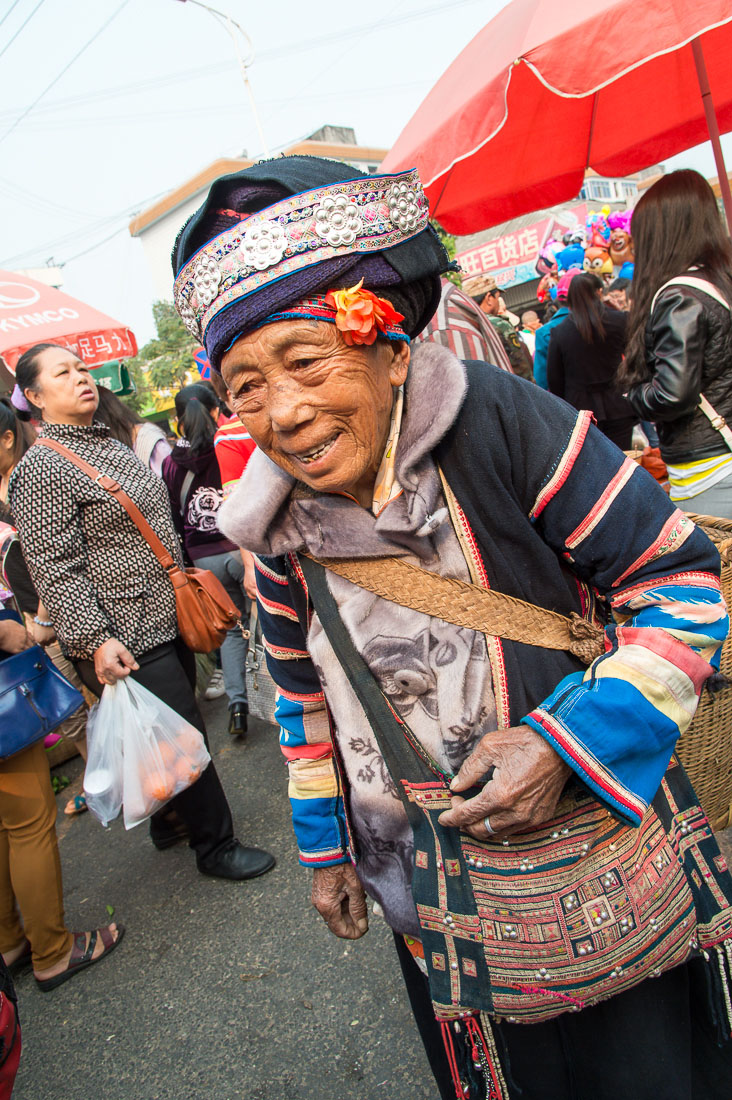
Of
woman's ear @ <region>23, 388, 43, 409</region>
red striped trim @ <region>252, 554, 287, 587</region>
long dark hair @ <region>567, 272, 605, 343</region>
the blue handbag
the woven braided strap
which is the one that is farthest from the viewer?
long dark hair @ <region>567, 272, 605, 343</region>

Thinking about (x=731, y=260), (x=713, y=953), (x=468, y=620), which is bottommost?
(x=713, y=953)

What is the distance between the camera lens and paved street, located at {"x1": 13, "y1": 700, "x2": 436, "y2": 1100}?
212 cm

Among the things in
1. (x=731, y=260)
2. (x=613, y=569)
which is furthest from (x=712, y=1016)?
(x=731, y=260)

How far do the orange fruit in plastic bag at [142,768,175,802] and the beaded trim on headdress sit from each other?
2.03 meters

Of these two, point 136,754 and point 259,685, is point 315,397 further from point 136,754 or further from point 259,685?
point 259,685

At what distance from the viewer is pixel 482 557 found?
1194mm

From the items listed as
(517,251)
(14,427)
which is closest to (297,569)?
(14,427)

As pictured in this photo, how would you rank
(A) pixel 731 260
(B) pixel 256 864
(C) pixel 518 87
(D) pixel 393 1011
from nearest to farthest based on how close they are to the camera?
(D) pixel 393 1011 < (A) pixel 731 260 < (B) pixel 256 864 < (C) pixel 518 87

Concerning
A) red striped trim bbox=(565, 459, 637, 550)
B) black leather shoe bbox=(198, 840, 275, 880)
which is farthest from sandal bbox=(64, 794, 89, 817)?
red striped trim bbox=(565, 459, 637, 550)

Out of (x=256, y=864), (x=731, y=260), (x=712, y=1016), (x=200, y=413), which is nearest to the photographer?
(x=712, y=1016)

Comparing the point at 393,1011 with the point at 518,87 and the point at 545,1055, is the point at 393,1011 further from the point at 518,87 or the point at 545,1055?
the point at 518,87

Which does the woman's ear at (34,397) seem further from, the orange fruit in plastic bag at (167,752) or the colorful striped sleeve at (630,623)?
the colorful striped sleeve at (630,623)

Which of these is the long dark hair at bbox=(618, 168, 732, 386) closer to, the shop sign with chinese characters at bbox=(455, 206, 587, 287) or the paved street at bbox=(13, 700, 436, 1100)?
the paved street at bbox=(13, 700, 436, 1100)

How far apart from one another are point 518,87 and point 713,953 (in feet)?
12.0
